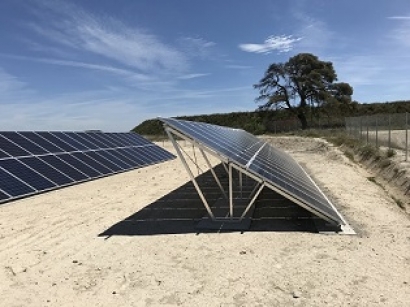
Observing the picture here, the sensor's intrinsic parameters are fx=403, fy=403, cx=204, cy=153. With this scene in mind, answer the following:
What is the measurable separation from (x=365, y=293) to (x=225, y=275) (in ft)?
7.18

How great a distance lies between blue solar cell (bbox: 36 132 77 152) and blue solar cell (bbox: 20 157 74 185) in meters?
3.10

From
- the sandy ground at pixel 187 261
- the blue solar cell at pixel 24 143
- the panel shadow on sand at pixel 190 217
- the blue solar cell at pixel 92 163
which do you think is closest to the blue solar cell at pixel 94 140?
the blue solar cell at pixel 92 163

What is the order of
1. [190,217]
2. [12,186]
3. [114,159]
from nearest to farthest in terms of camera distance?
[190,217]
[12,186]
[114,159]

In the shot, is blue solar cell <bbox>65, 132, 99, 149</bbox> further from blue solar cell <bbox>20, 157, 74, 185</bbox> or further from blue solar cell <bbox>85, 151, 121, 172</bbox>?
blue solar cell <bbox>20, 157, 74, 185</bbox>

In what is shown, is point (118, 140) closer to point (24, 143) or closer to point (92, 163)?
point (92, 163)

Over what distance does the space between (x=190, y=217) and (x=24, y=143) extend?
453 inches

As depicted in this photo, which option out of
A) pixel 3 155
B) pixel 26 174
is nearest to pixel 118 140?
pixel 3 155

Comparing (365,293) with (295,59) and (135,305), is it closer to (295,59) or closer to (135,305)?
(135,305)

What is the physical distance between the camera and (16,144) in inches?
721

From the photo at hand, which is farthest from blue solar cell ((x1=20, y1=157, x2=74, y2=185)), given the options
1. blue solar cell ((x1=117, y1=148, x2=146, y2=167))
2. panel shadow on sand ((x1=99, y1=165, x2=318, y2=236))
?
blue solar cell ((x1=117, y1=148, x2=146, y2=167))

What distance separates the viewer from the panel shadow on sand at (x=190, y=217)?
9617 millimetres

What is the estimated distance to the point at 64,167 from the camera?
18.6m

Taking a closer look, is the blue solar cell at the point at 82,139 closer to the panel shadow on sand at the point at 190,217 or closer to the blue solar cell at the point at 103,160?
the blue solar cell at the point at 103,160

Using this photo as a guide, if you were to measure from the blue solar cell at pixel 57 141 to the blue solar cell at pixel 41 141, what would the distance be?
1.11ft
